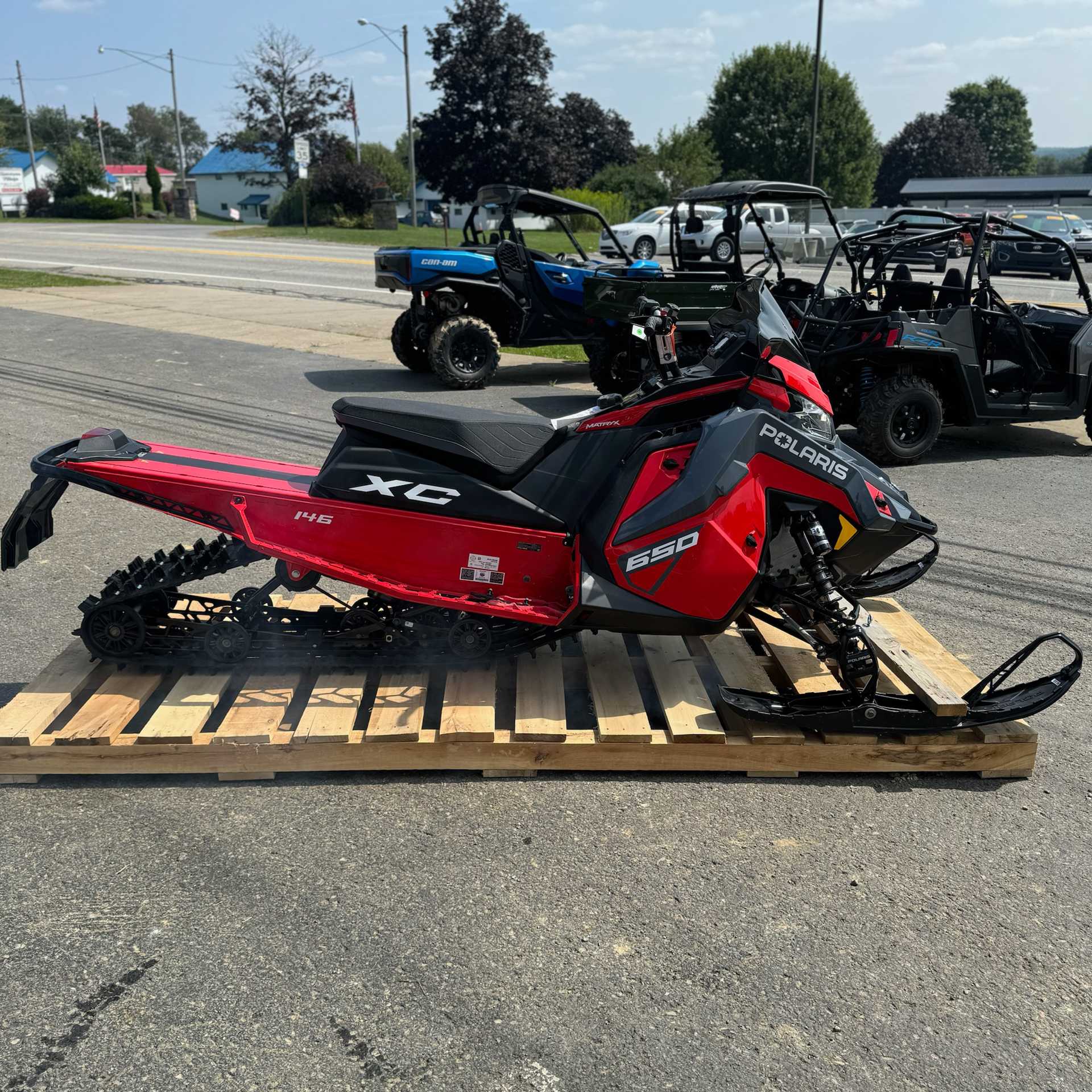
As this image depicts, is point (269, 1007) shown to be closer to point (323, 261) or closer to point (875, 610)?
point (875, 610)

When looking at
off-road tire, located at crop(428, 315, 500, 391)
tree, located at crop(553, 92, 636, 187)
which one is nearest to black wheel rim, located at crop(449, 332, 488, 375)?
off-road tire, located at crop(428, 315, 500, 391)

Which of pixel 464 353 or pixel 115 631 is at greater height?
pixel 464 353

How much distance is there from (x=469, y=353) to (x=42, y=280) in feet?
46.3

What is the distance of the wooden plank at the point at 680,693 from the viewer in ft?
12.0

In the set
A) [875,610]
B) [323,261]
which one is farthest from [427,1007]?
[323,261]

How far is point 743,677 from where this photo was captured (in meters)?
4.15

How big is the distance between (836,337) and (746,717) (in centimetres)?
558

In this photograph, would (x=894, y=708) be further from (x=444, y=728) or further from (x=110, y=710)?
(x=110, y=710)

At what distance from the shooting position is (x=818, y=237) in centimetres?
2814

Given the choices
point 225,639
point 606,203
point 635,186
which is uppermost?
point 635,186

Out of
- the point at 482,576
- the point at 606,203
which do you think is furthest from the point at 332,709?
the point at 606,203

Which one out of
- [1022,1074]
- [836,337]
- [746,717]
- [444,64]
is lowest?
[1022,1074]

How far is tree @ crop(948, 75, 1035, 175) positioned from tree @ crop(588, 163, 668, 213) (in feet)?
240

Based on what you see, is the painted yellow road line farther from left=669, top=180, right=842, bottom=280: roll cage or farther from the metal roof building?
the metal roof building
